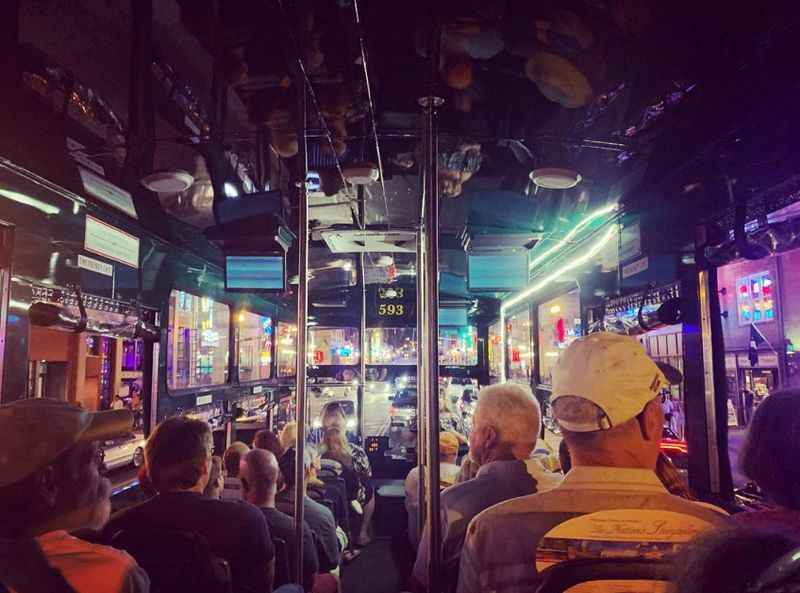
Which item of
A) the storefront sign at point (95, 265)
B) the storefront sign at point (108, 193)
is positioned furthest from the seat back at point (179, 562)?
the storefront sign at point (108, 193)

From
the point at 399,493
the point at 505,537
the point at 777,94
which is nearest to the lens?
the point at 505,537

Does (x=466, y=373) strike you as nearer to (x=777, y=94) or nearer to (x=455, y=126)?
(x=455, y=126)

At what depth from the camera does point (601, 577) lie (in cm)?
119

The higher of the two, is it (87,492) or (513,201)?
(513,201)

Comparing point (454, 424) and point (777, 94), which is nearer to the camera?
point (777, 94)

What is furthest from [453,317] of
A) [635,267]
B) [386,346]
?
[635,267]

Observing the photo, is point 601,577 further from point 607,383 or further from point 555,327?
point 555,327

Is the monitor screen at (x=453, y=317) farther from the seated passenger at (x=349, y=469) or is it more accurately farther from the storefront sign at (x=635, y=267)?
the storefront sign at (x=635, y=267)

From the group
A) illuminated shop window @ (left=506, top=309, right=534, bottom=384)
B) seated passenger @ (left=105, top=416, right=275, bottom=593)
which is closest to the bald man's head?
seated passenger @ (left=105, top=416, right=275, bottom=593)

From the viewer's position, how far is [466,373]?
952 cm

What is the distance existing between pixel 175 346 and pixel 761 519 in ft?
20.2

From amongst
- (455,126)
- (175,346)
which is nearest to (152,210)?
(175,346)

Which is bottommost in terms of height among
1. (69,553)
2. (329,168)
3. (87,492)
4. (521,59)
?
(69,553)

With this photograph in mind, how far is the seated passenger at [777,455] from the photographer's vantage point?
169 centimetres
